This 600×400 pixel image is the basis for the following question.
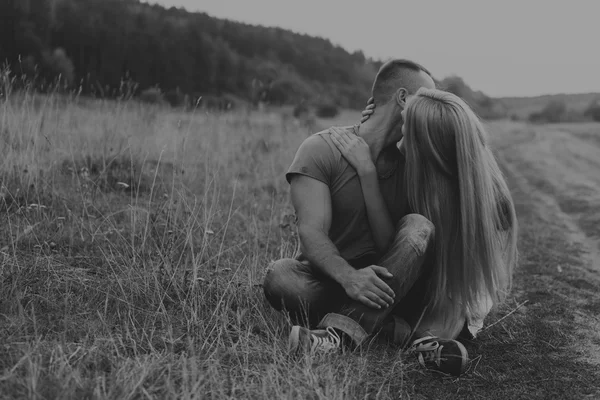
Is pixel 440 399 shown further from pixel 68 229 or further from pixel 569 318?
pixel 68 229

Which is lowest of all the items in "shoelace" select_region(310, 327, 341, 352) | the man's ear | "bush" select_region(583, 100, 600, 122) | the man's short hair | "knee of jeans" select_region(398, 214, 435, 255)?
"shoelace" select_region(310, 327, 341, 352)

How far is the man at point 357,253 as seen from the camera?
96.8 inches

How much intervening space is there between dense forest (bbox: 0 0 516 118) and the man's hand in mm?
2501

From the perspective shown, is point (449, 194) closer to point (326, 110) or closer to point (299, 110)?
point (299, 110)

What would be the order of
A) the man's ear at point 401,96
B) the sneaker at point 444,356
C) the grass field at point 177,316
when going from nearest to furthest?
the grass field at point 177,316 < the sneaker at point 444,356 < the man's ear at point 401,96

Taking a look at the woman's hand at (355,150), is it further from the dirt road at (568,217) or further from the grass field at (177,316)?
the dirt road at (568,217)

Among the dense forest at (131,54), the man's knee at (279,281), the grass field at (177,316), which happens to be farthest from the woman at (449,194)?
the dense forest at (131,54)

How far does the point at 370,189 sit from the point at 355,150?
0.20 meters

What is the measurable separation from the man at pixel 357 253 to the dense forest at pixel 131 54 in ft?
5.79

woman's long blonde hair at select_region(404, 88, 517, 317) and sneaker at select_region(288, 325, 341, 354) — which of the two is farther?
woman's long blonde hair at select_region(404, 88, 517, 317)

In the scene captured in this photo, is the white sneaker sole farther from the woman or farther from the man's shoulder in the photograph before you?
the man's shoulder

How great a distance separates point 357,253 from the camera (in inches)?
111

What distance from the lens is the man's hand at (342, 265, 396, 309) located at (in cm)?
244

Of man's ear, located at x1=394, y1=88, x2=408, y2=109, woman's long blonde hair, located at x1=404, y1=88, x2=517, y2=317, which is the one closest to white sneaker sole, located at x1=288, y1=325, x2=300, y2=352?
woman's long blonde hair, located at x1=404, y1=88, x2=517, y2=317
